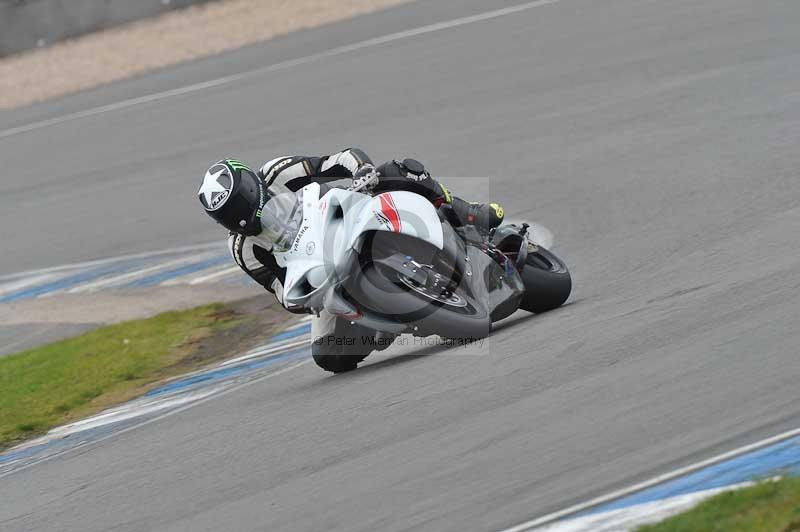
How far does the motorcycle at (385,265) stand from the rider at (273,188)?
134 millimetres

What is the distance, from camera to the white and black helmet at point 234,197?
686 centimetres

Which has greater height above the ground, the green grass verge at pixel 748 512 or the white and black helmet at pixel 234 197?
A: the white and black helmet at pixel 234 197

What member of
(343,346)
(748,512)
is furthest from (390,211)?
(748,512)

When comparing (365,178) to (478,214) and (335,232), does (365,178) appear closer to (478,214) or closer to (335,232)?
(335,232)

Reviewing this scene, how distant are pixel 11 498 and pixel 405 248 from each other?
2767mm

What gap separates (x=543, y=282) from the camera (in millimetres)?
7723

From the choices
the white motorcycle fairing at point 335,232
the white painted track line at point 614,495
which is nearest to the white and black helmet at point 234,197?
the white motorcycle fairing at point 335,232

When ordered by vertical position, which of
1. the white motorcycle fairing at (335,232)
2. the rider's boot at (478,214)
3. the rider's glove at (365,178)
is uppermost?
the rider's glove at (365,178)

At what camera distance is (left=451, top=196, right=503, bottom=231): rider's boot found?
7.66 metres

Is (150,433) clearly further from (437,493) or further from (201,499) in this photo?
(437,493)

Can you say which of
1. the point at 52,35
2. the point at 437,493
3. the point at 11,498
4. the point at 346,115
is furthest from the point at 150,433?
the point at 52,35

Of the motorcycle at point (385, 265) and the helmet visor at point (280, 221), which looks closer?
the motorcycle at point (385, 265)

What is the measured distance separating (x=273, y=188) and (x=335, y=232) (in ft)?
2.85

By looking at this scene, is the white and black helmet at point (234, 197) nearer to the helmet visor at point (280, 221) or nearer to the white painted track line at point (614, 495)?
the helmet visor at point (280, 221)
